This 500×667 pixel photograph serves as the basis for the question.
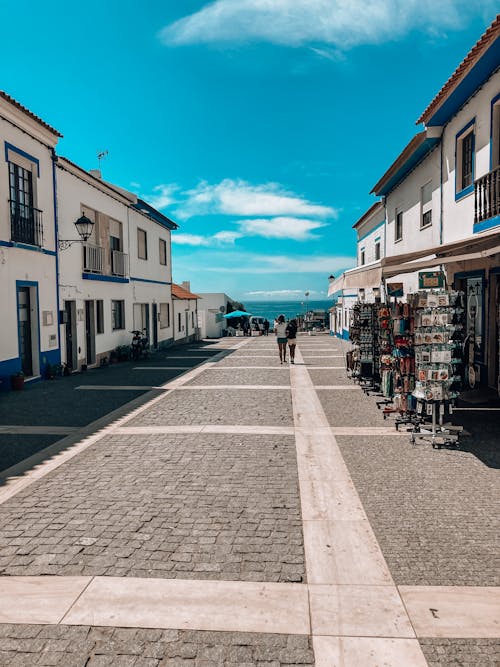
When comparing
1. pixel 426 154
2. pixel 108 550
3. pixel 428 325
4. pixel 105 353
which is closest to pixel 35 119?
pixel 105 353

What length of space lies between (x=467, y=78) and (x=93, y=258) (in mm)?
12004

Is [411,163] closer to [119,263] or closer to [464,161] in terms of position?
[464,161]

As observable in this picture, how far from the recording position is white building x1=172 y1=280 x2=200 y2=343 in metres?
27.3

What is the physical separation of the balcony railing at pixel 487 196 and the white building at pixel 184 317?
1967cm

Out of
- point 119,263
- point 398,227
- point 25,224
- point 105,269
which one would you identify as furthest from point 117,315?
point 398,227

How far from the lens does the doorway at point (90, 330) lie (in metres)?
15.9

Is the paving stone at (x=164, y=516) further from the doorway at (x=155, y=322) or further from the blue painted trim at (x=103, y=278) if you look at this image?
the doorway at (x=155, y=322)

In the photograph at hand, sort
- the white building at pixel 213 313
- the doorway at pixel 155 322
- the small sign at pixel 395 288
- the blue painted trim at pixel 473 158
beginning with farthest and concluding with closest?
the white building at pixel 213 313 < the doorway at pixel 155 322 < the small sign at pixel 395 288 < the blue painted trim at pixel 473 158

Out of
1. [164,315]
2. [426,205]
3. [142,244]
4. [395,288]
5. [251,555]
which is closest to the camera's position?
[251,555]

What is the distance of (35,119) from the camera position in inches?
474

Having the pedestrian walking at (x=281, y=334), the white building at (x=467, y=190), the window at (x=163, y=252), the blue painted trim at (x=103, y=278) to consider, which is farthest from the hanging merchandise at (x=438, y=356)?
the window at (x=163, y=252)

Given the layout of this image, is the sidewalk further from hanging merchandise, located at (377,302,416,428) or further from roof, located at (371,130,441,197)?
roof, located at (371,130,441,197)

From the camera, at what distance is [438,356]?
21.1 ft

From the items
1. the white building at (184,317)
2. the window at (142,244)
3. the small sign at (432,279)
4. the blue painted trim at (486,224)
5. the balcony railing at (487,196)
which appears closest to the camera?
the small sign at (432,279)
